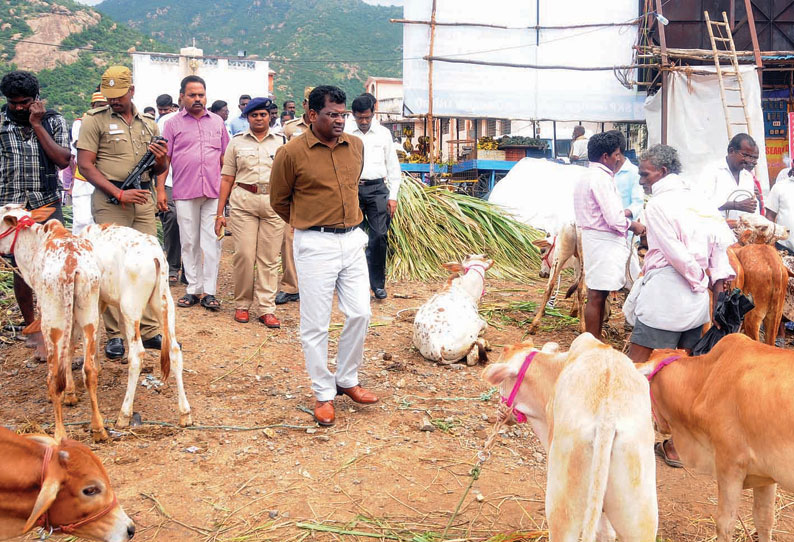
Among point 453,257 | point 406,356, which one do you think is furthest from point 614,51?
point 406,356

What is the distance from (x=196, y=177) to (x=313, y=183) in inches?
113

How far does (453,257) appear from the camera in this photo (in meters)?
10.3

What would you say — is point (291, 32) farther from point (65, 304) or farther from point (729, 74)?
point (65, 304)

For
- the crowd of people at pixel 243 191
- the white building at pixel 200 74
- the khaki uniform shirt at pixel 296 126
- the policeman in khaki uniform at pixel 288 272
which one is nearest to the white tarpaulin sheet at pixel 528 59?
the khaki uniform shirt at pixel 296 126

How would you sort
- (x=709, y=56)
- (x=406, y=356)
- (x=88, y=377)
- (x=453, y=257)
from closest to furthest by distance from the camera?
(x=88, y=377)
(x=406, y=356)
(x=453, y=257)
(x=709, y=56)

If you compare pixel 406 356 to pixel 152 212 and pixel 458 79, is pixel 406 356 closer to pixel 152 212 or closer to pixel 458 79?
pixel 152 212

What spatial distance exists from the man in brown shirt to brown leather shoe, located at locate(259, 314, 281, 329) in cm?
229

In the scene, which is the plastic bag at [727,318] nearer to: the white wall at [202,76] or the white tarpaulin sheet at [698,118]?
the white tarpaulin sheet at [698,118]

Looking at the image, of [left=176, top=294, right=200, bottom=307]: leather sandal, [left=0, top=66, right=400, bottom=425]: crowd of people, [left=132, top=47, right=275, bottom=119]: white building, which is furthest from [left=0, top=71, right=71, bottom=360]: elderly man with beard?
[left=132, top=47, right=275, bottom=119]: white building

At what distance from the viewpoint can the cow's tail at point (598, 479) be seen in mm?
2516

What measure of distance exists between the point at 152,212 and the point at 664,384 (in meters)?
4.44

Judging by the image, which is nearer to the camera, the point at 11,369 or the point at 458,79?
the point at 11,369

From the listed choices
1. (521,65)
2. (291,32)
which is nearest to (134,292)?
(521,65)

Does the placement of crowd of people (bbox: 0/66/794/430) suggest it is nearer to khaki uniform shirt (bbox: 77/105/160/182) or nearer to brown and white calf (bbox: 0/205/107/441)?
khaki uniform shirt (bbox: 77/105/160/182)
